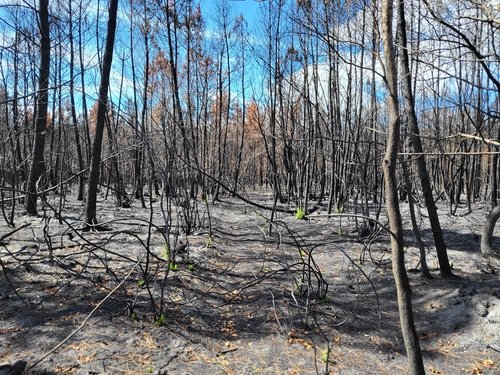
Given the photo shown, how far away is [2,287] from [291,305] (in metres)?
3.33

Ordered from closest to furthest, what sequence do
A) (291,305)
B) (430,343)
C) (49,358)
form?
(49,358)
(430,343)
(291,305)

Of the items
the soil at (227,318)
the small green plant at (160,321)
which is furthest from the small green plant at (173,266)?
the small green plant at (160,321)

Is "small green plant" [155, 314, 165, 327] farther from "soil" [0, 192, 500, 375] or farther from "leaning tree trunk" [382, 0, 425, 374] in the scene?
"leaning tree trunk" [382, 0, 425, 374]

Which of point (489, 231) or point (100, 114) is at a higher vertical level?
point (100, 114)

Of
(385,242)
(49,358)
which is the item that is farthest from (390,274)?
(49,358)

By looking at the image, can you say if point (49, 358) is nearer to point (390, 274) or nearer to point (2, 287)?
point (2, 287)

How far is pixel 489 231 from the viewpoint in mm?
5352

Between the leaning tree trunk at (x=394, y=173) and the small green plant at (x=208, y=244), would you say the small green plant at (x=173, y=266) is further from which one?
the leaning tree trunk at (x=394, y=173)

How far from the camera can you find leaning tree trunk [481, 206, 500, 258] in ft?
17.1

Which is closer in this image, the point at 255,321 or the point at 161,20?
the point at 255,321

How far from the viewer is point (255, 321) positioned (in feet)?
12.3

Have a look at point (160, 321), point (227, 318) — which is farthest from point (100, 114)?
point (227, 318)

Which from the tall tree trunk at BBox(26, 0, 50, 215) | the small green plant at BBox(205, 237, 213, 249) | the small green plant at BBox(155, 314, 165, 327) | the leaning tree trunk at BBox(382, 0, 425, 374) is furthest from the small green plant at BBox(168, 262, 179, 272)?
the tall tree trunk at BBox(26, 0, 50, 215)

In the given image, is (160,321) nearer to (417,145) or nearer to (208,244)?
(208,244)
